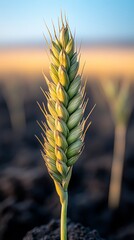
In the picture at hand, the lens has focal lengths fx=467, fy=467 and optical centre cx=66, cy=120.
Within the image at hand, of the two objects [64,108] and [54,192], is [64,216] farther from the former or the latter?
[54,192]

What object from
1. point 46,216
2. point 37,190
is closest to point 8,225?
point 46,216

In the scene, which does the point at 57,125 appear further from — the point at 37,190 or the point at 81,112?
the point at 37,190

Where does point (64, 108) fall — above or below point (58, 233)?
above

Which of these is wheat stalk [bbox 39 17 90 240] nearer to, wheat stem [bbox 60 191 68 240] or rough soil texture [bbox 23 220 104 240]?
wheat stem [bbox 60 191 68 240]

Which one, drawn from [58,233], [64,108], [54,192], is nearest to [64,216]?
[64,108]

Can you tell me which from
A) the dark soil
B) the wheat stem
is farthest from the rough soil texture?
the dark soil

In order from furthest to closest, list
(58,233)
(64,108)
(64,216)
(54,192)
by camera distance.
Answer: (54,192) → (58,233) → (64,216) → (64,108)

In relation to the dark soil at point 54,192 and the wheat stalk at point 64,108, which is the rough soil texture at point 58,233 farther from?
the dark soil at point 54,192

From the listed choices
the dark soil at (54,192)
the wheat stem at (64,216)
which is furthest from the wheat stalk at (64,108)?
the dark soil at (54,192)
